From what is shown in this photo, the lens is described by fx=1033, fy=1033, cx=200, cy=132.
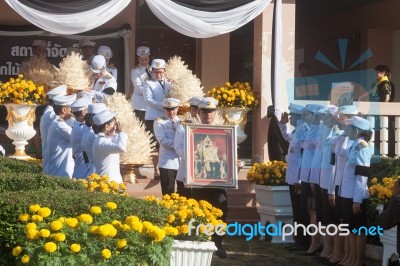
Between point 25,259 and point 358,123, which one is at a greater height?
point 358,123

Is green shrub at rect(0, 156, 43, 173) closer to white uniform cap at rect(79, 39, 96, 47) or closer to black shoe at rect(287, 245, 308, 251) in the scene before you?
black shoe at rect(287, 245, 308, 251)

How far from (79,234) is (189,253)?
146 cm

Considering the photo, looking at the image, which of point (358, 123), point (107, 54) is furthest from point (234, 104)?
point (358, 123)

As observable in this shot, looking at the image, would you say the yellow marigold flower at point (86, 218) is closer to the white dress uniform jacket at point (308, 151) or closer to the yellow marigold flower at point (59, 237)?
the yellow marigold flower at point (59, 237)

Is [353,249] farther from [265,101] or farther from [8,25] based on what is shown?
[8,25]

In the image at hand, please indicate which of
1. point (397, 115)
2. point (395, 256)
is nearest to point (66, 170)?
point (395, 256)

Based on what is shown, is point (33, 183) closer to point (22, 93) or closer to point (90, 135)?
point (90, 135)

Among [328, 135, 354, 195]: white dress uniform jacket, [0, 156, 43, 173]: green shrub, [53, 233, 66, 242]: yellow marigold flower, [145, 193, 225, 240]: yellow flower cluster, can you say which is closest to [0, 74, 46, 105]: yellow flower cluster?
[0, 156, 43, 173]: green shrub

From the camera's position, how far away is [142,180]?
14719 millimetres

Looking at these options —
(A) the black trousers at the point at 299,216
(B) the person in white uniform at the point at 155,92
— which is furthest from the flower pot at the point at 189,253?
(B) the person in white uniform at the point at 155,92

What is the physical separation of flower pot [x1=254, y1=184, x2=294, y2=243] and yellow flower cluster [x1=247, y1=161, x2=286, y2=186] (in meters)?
0.10

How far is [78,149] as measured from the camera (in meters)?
11.6

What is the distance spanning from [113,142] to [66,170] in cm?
116

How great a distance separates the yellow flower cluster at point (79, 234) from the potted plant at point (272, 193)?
6524 millimetres
